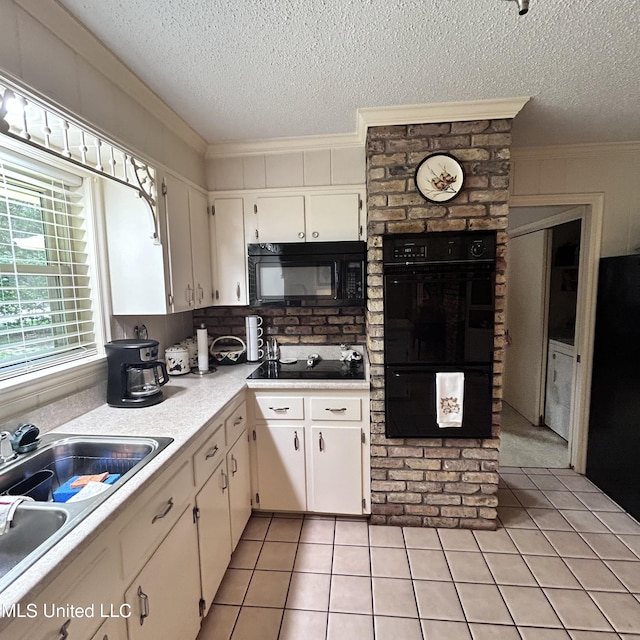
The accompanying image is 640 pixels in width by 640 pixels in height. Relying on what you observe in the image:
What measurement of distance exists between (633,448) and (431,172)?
214 centimetres

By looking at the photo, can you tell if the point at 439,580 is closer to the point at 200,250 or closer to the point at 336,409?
the point at 336,409

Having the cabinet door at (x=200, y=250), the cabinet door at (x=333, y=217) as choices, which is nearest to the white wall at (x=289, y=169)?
the cabinet door at (x=333, y=217)

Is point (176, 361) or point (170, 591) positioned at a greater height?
point (176, 361)

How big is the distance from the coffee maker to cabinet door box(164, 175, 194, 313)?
1.22 ft

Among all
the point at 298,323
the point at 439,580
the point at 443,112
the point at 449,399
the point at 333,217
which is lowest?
the point at 439,580

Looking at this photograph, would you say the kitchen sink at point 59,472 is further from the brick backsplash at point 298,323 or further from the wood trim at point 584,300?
the wood trim at point 584,300

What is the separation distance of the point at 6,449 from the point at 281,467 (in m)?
1.38

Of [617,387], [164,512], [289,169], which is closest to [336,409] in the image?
[164,512]

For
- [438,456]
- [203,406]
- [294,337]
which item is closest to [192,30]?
[203,406]

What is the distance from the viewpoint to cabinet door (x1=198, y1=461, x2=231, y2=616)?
1.53 metres

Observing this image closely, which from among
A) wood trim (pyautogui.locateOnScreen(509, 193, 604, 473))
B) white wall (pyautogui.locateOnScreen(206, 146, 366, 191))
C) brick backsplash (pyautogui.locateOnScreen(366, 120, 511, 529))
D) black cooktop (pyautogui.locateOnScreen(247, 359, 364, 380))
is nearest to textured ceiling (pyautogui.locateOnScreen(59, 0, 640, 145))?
brick backsplash (pyautogui.locateOnScreen(366, 120, 511, 529))

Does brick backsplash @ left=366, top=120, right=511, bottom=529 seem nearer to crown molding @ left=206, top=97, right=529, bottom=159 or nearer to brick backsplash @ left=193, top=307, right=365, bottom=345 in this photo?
crown molding @ left=206, top=97, right=529, bottom=159

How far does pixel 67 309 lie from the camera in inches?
69.5

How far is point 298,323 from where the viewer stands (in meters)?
2.76
